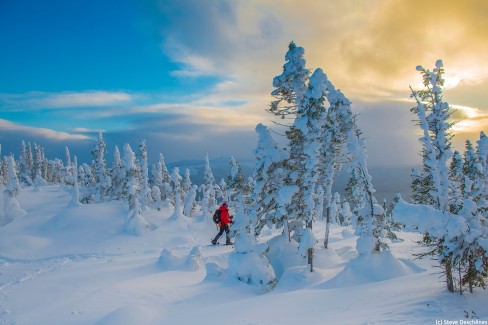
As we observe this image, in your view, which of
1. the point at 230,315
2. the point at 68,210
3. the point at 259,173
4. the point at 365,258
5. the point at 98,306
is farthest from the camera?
the point at 68,210

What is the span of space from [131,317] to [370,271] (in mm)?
9088

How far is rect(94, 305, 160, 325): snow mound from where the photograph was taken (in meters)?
9.89

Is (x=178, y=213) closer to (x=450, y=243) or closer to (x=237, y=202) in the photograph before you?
(x=237, y=202)

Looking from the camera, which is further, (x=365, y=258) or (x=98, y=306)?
(x=365, y=258)

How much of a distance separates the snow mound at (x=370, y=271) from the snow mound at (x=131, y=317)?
20.7 feet

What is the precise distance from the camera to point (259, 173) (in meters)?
16.4

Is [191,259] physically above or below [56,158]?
below

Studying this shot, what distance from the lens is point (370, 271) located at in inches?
515

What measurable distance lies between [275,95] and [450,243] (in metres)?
11.2

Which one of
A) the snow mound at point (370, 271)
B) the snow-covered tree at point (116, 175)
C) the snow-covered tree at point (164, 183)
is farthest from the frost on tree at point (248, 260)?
the snow-covered tree at point (164, 183)

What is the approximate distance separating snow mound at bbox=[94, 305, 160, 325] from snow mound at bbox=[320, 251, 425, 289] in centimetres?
630

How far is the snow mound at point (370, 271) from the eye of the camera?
12.6 m

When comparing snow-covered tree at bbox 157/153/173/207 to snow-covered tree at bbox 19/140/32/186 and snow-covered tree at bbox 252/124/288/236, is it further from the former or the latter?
snow-covered tree at bbox 19/140/32/186

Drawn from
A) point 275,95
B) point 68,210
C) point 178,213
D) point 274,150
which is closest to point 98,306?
point 274,150
